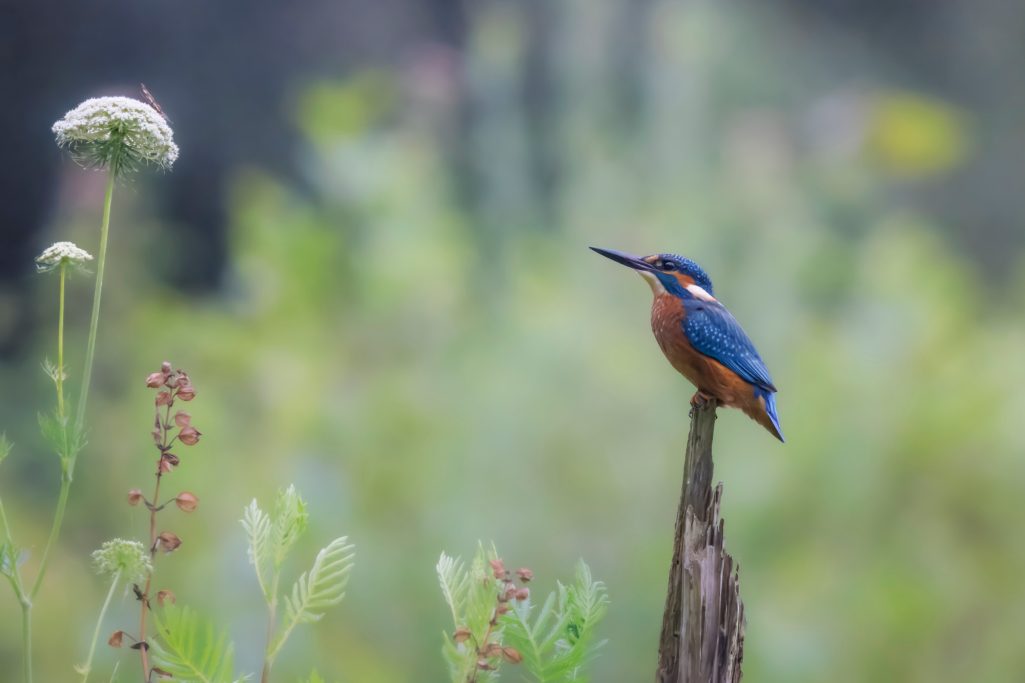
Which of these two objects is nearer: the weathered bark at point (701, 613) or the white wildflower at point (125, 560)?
the white wildflower at point (125, 560)

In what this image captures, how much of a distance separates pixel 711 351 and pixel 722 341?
0.04ft

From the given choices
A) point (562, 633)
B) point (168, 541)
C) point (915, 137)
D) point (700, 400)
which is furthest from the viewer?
point (915, 137)

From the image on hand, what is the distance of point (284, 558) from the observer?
2.01 ft

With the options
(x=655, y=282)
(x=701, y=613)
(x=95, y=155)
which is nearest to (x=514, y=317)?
(x=655, y=282)

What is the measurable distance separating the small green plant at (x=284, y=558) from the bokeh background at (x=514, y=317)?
3.12 ft

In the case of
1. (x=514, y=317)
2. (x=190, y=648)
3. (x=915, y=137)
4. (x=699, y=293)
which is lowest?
(x=190, y=648)

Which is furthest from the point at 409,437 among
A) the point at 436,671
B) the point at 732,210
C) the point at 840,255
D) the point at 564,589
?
the point at 564,589

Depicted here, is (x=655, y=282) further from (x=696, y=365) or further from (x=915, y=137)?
(x=915, y=137)

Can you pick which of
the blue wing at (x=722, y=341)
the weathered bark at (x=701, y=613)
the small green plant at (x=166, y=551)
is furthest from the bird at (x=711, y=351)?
the small green plant at (x=166, y=551)

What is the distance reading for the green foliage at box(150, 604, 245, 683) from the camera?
0.56 metres

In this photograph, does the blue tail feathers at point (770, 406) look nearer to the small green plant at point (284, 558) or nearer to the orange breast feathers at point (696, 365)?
the orange breast feathers at point (696, 365)

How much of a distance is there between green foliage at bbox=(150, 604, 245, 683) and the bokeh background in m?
0.96

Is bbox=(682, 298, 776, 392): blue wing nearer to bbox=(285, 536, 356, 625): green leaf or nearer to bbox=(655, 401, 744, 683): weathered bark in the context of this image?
bbox=(655, 401, 744, 683): weathered bark

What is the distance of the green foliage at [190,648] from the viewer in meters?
0.56
